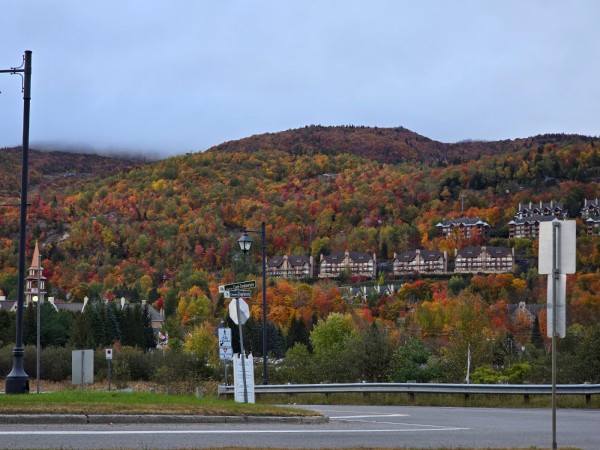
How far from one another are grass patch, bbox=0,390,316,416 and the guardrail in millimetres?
10634

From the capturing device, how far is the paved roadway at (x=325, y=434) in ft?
49.1

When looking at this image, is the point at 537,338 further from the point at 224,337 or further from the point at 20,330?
the point at 20,330

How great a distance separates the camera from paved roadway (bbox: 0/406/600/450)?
1496cm

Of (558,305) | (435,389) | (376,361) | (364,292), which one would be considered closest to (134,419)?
(558,305)

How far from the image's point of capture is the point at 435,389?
1238 inches

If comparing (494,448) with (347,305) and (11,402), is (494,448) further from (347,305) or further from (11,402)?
(347,305)

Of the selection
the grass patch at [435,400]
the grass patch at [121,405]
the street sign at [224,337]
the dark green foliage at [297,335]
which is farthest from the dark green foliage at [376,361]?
the dark green foliage at [297,335]

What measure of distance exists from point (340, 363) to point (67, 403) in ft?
81.5

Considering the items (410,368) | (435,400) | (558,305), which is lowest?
(435,400)

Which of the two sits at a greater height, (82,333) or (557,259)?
(557,259)

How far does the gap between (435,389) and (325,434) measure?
14.4 meters

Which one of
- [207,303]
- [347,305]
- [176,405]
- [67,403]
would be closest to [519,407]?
[176,405]

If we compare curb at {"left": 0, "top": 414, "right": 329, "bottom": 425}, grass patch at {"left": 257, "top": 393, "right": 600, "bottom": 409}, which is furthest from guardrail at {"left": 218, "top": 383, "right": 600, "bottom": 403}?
curb at {"left": 0, "top": 414, "right": 329, "bottom": 425}

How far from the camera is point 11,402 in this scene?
17.7 metres
